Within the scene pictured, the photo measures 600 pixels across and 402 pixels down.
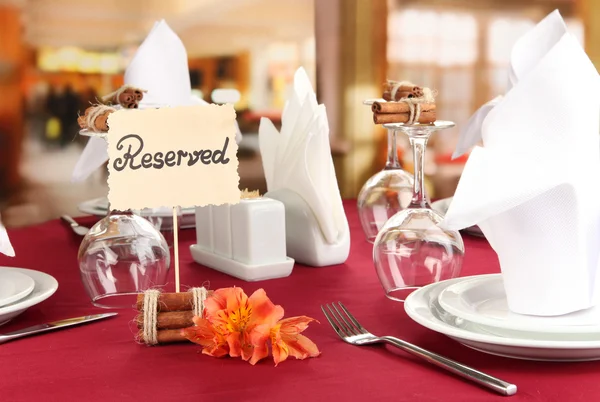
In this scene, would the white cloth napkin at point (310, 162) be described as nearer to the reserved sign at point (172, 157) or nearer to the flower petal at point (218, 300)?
the reserved sign at point (172, 157)

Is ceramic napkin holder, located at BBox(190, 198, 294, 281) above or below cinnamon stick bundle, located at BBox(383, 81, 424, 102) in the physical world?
below

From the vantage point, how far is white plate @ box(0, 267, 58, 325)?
1.06 meters

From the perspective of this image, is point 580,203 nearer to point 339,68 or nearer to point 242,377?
point 242,377

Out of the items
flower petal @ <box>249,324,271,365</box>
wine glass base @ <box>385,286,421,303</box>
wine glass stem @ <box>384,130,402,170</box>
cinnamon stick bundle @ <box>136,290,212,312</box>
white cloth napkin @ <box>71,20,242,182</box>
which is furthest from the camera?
white cloth napkin @ <box>71,20,242,182</box>

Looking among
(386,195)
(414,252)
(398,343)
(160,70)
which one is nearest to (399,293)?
(414,252)

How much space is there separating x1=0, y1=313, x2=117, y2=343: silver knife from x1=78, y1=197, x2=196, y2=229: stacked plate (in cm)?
62

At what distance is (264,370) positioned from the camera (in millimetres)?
885

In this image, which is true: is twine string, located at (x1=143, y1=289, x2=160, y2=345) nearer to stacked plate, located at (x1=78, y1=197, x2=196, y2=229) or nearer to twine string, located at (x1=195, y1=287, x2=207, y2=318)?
twine string, located at (x1=195, y1=287, x2=207, y2=318)

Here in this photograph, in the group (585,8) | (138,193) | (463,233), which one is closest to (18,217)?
(463,233)

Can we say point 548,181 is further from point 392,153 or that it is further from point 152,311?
point 392,153

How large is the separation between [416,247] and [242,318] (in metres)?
0.37

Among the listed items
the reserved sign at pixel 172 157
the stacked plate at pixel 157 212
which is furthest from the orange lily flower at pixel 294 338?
the stacked plate at pixel 157 212

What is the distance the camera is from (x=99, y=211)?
1989 mm

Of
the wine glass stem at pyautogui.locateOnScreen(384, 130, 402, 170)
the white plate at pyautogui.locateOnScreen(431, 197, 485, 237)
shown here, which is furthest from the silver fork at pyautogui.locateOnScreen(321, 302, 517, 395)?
the white plate at pyautogui.locateOnScreen(431, 197, 485, 237)
